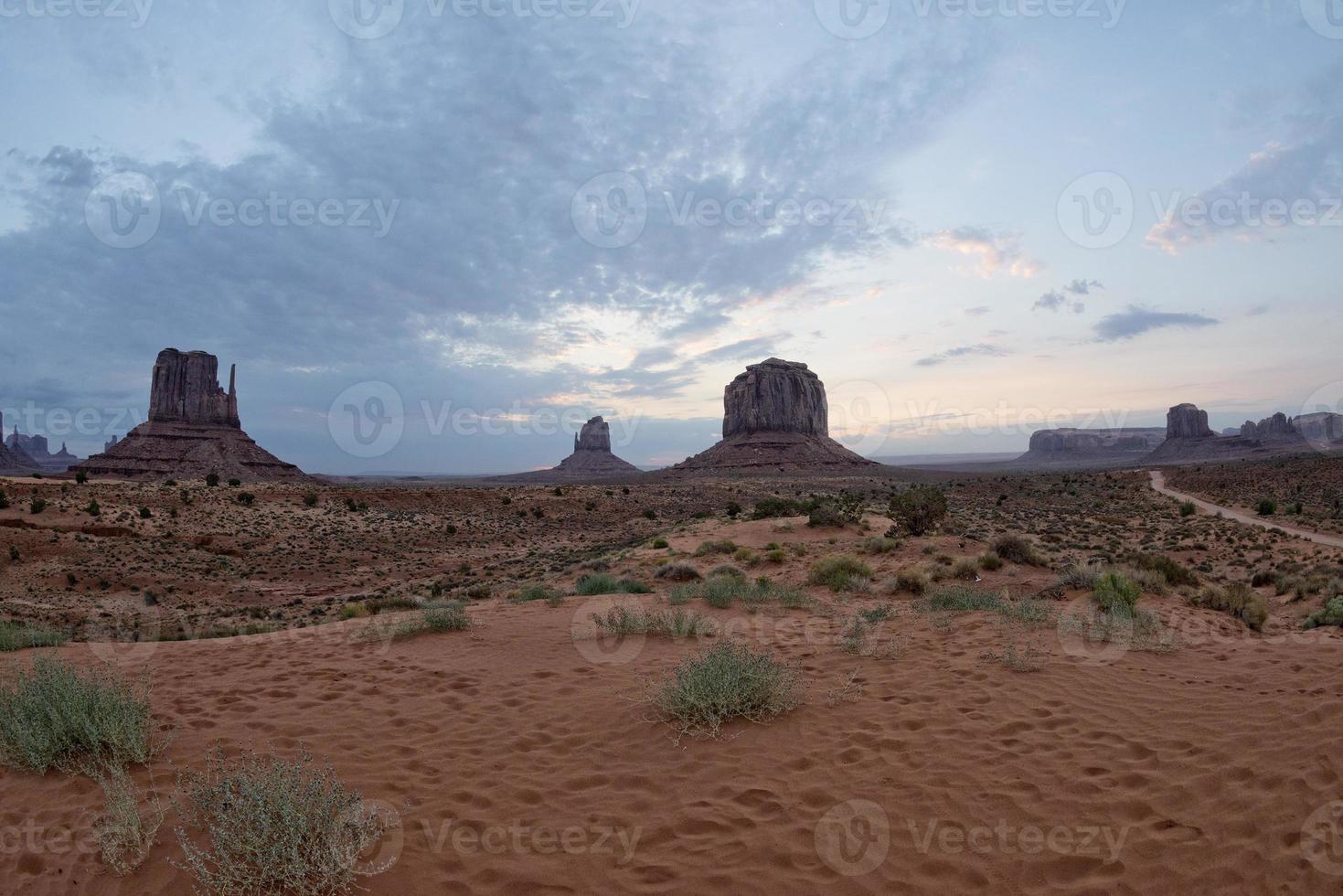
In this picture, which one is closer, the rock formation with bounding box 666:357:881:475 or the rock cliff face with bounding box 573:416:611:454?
the rock formation with bounding box 666:357:881:475

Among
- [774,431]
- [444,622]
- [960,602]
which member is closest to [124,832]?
[444,622]

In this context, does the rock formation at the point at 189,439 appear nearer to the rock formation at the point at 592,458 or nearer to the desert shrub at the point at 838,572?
the rock formation at the point at 592,458

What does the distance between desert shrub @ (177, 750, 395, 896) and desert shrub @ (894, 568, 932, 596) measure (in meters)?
11.1

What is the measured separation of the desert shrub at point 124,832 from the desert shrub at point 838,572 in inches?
480

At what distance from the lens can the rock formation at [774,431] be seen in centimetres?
9044

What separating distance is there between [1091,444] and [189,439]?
191682 millimetres

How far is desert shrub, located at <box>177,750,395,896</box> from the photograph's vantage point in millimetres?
3541

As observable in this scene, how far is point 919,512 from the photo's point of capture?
824 inches

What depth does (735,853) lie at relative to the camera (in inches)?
161

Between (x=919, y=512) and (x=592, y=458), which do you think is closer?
(x=919, y=512)

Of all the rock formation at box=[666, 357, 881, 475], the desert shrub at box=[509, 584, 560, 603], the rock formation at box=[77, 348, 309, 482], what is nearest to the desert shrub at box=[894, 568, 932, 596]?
the desert shrub at box=[509, 584, 560, 603]

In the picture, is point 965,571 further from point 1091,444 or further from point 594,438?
point 1091,444

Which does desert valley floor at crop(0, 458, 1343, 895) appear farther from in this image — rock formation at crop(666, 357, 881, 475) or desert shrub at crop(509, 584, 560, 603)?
rock formation at crop(666, 357, 881, 475)

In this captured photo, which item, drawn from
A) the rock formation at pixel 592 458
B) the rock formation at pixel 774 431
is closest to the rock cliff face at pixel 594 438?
the rock formation at pixel 592 458
